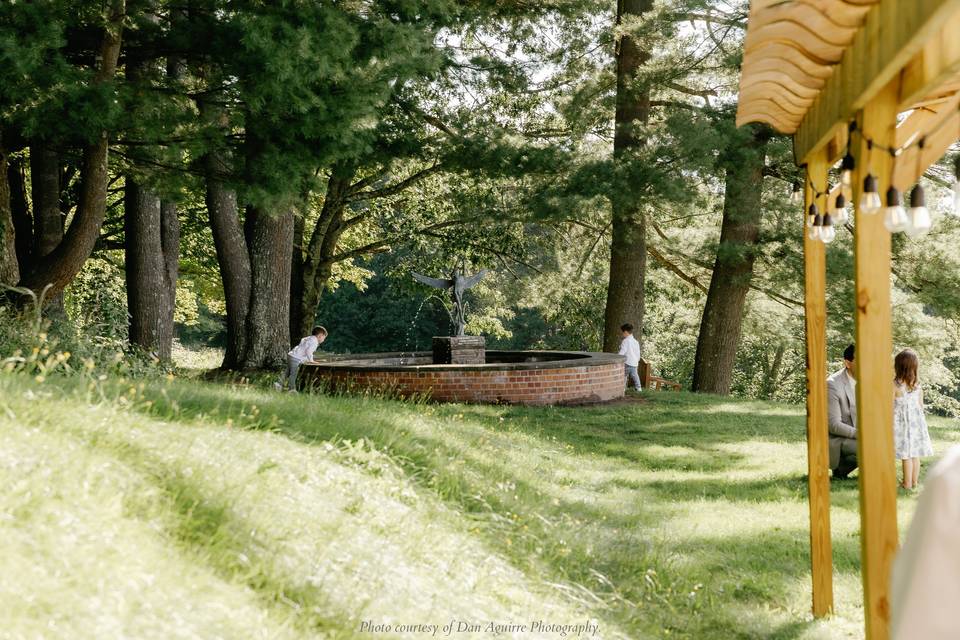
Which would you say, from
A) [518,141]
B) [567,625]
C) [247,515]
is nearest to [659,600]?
[567,625]

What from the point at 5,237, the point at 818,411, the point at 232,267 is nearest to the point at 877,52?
the point at 818,411

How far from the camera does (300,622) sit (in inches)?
128

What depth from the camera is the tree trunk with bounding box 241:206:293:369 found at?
15.6m

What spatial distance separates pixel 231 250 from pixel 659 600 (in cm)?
1245

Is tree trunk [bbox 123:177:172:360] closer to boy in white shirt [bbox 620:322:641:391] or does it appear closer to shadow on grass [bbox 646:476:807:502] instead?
boy in white shirt [bbox 620:322:641:391]

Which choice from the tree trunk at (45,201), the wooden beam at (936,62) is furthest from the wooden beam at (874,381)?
the tree trunk at (45,201)

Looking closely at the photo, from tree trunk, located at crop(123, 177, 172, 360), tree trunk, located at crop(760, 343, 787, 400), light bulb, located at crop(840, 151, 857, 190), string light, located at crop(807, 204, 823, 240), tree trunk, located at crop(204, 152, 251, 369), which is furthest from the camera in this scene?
tree trunk, located at crop(760, 343, 787, 400)

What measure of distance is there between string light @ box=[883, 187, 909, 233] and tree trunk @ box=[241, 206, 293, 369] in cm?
1345

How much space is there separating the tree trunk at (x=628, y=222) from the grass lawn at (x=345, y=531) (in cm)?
842

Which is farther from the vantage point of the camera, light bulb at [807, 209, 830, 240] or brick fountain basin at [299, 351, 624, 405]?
brick fountain basin at [299, 351, 624, 405]

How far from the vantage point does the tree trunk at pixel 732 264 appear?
592 inches

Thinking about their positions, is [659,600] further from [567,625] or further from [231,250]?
[231,250]

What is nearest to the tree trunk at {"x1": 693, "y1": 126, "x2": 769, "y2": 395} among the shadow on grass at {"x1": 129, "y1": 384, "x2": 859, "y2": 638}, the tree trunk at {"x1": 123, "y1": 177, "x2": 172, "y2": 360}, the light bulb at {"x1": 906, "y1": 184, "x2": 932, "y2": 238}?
the shadow on grass at {"x1": 129, "y1": 384, "x2": 859, "y2": 638}

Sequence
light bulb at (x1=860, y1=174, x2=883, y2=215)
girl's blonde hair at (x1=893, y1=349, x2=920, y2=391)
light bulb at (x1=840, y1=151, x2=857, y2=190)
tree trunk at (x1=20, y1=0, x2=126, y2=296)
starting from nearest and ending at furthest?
light bulb at (x1=860, y1=174, x2=883, y2=215), light bulb at (x1=840, y1=151, x2=857, y2=190), girl's blonde hair at (x1=893, y1=349, x2=920, y2=391), tree trunk at (x1=20, y1=0, x2=126, y2=296)
